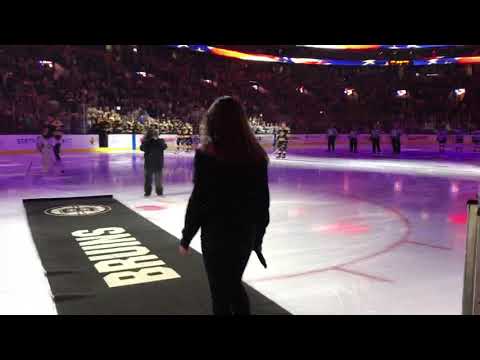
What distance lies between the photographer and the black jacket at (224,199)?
7.84 feet

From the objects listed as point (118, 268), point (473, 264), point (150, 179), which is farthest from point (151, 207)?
point (473, 264)

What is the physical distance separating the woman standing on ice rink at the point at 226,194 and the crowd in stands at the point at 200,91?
2044 centimetres

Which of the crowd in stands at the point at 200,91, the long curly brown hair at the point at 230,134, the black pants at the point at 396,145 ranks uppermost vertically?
the crowd in stands at the point at 200,91

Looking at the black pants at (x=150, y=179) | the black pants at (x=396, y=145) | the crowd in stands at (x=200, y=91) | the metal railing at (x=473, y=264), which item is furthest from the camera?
the crowd in stands at (x=200, y=91)

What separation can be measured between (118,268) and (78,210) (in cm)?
321

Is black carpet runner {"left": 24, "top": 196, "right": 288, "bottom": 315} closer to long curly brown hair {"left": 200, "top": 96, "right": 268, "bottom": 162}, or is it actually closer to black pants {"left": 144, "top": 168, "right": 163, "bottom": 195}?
long curly brown hair {"left": 200, "top": 96, "right": 268, "bottom": 162}

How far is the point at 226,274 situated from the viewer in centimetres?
249

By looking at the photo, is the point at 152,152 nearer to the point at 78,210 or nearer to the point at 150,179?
the point at 150,179

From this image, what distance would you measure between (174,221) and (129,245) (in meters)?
1.49

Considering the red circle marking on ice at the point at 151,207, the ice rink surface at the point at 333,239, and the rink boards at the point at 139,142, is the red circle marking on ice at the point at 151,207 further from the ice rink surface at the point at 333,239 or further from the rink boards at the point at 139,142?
the rink boards at the point at 139,142

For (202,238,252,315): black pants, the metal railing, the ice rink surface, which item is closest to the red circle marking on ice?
the ice rink surface

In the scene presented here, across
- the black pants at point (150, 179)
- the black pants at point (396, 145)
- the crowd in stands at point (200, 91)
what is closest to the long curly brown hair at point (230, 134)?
the black pants at point (150, 179)

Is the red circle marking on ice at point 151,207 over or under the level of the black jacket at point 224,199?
under
